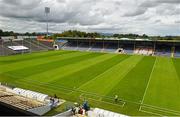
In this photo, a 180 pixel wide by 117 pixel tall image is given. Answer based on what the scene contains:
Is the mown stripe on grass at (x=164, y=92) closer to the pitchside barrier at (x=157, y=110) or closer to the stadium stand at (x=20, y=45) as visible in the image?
the pitchside barrier at (x=157, y=110)

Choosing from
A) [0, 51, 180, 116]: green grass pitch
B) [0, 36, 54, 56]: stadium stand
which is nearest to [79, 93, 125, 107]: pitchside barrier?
[0, 51, 180, 116]: green grass pitch

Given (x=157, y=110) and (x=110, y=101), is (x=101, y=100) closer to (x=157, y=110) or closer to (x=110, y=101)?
(x=110, y=101)

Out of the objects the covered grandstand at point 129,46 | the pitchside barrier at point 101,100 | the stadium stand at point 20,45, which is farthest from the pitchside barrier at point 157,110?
the stadium stand at point 20,45

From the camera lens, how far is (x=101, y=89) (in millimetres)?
26781

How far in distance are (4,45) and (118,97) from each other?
55837mm

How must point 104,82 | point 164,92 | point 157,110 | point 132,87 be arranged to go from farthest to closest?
point 104,82
point 132,87
point 164,92
point 157,110

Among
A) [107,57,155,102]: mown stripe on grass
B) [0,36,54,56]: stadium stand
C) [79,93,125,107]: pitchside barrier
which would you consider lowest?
[79,93,125,107]: pitchside barrier

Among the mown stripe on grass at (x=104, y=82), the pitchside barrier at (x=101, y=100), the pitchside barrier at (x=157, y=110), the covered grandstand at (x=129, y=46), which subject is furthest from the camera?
the covered grandstand at (x=129, y=46)

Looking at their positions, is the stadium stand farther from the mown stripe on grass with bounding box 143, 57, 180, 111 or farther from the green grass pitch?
the mown stripe on grass with bounding box 143, 57, 180, 111

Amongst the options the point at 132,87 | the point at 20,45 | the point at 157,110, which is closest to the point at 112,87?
the point at 132,87

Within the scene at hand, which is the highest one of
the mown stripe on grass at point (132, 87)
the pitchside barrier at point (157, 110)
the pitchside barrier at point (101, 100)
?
the mown stripe on grass at point (132, 87)

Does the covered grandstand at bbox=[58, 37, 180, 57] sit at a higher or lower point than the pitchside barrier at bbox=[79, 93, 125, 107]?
higher

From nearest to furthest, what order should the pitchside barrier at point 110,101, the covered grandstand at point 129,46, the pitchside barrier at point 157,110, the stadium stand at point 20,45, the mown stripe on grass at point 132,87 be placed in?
the pitchside barrier at point 157,110 → the pitchside barrier at point 110,101 → the mown stripe on grass at point 132,87 → the stadium stand at point 20,45 → the covered grandstand at point 129,46

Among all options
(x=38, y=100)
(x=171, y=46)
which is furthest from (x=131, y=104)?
(x=171, y=46)
